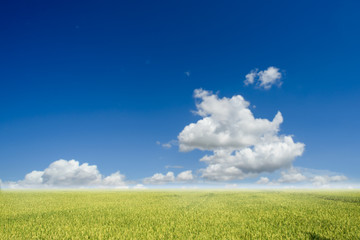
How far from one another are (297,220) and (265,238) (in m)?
7.25

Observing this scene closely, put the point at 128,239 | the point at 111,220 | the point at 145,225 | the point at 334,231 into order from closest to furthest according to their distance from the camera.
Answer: the point at 128,239 < the point at 334,231 < the point at 145,225 < the point at 111,220

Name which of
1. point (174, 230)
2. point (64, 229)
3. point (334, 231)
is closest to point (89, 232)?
point (64, 229)

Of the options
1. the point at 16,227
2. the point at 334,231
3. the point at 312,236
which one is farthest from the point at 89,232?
the point at 334,231

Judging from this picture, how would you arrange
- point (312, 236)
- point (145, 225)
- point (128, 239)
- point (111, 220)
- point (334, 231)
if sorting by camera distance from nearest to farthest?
point (128, 239) < point (312, 236) < point (334, 231) < point (145, 225) < point (111, 220)

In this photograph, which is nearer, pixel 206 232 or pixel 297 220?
pixel 206 232

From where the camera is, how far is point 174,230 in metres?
14.7

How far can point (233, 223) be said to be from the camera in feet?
56.2

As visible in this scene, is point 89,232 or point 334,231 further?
point 334,231

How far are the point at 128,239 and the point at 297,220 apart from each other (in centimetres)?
1365

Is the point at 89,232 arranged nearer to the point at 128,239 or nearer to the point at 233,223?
the point at 128,239

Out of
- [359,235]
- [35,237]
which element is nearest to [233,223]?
[359,235]

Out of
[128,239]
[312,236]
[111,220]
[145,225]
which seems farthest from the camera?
[111,220]

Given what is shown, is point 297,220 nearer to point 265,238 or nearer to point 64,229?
point 265,238

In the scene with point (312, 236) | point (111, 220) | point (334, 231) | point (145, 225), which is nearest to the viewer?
point (312, 236)
